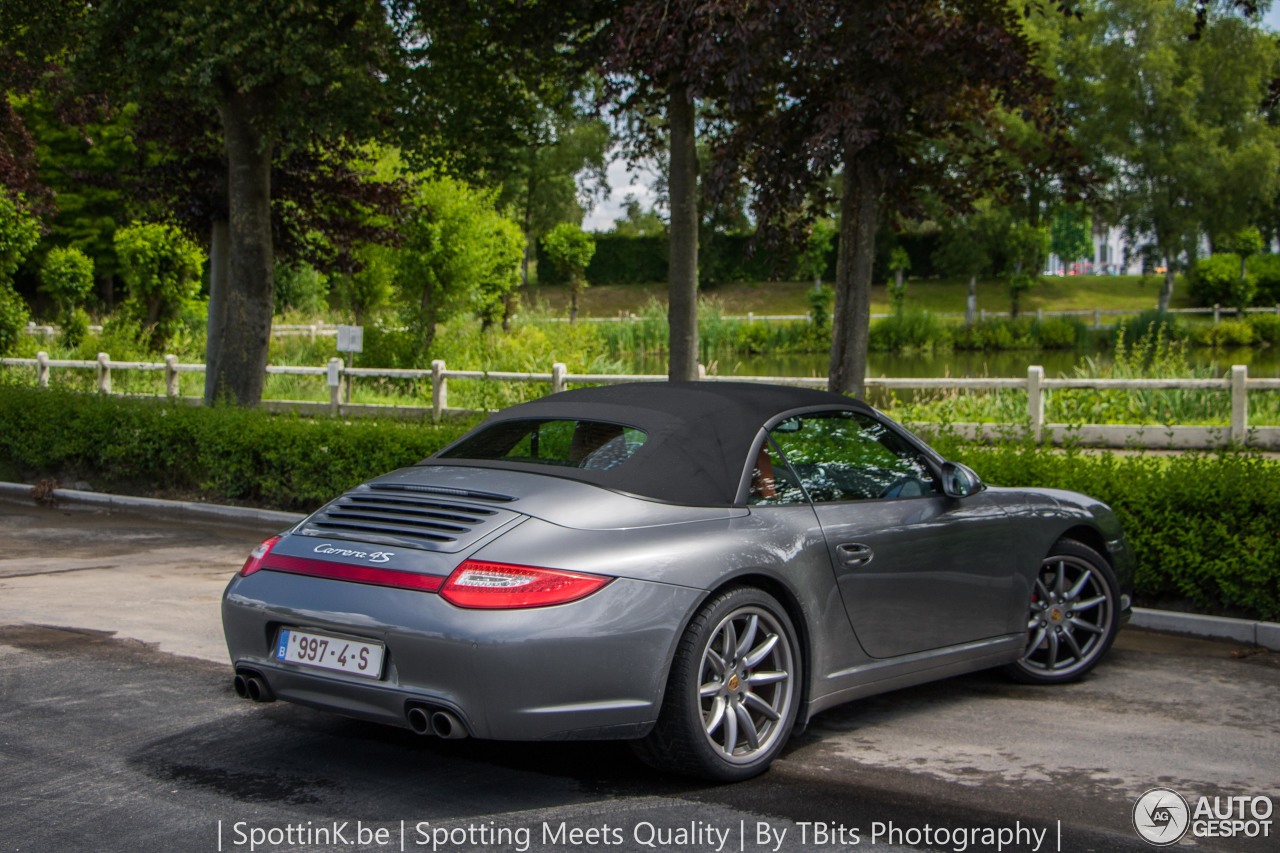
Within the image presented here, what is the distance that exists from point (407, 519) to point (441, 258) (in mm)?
25624

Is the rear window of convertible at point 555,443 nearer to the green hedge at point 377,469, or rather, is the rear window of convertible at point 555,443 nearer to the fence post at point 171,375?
the green hedge at point 377,469

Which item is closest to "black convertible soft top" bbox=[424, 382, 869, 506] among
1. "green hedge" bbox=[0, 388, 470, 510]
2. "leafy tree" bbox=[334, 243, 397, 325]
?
"green hedge" bbox=[0, 388, 470, 510]

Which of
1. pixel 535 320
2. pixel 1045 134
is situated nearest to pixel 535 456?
pixel 1045 134

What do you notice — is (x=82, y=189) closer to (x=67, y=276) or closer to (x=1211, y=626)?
(x=67, y=276)

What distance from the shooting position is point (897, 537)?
6055 mm

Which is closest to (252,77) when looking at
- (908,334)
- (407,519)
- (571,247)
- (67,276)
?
(407,519)

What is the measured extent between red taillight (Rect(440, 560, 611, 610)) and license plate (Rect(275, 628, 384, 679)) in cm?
38

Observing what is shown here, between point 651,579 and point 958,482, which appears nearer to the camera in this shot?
point 651,579

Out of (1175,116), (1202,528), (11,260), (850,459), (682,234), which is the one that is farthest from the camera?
(1175,116)

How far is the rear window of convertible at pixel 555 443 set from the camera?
→ 5.64 m

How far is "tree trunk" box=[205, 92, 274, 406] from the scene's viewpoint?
16.9m

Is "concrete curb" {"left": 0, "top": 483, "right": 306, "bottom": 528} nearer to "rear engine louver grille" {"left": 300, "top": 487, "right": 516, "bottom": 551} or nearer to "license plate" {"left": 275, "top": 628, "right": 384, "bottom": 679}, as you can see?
"rear engine louver grille" {"left": 300, "top": 487, "right": 516, "bottom": 551}

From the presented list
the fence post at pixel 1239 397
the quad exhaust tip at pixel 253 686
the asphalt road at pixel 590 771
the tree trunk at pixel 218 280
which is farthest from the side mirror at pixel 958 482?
the tree trunk at pixel 218 280

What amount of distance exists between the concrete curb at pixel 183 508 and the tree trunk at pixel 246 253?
258 centimetres
